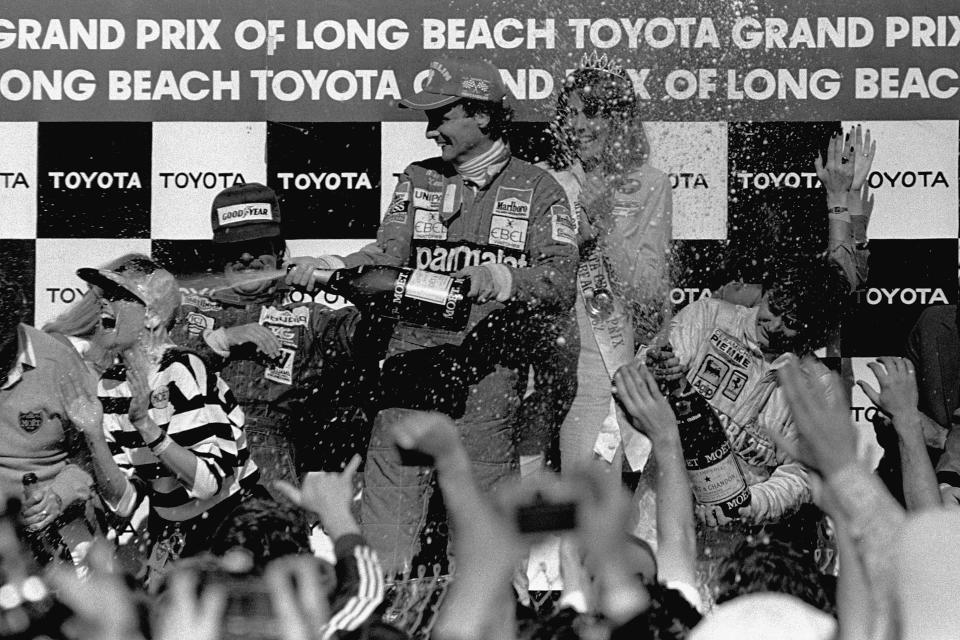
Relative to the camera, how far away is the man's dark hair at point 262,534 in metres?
2.74

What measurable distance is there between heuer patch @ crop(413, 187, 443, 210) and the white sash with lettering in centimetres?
55

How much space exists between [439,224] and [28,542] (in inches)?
61.5

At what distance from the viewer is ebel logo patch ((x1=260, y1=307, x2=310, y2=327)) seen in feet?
14.9

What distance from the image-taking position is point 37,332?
435 centimetres

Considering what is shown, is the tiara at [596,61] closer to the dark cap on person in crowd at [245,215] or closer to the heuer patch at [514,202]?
the heuer patch at [514,202]

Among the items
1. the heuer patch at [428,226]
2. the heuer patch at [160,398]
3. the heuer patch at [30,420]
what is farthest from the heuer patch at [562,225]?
the heuer patch at [30,420]

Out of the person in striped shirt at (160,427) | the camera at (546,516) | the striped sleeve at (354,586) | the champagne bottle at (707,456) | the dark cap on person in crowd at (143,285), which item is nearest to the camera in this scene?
the camera at (546,516)

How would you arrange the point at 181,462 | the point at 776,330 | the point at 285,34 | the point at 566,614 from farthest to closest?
1. the point at 285,34
2. the point at 776,330
3. the point at 181,462
4. the point at 566,614

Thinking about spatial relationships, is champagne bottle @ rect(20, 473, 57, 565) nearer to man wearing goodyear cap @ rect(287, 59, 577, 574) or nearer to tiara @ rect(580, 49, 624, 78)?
man wearing goodyear cap @ rect(287, 59, 577, 574)

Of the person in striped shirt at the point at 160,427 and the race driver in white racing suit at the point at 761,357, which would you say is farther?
the race driver in white racing suit at the point at 761,357

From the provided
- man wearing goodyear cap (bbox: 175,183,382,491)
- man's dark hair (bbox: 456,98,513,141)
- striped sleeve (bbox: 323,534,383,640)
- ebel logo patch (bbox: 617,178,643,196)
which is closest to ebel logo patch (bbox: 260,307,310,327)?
man wearing goodyear cap (bbox: 175,183,382,491)

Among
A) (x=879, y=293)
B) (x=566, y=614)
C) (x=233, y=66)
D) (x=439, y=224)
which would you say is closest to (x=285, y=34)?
(x=233, y=66)

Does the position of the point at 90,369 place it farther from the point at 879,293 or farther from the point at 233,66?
the point at 879,293

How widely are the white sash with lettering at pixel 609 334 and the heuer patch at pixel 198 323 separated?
4.01 ft
